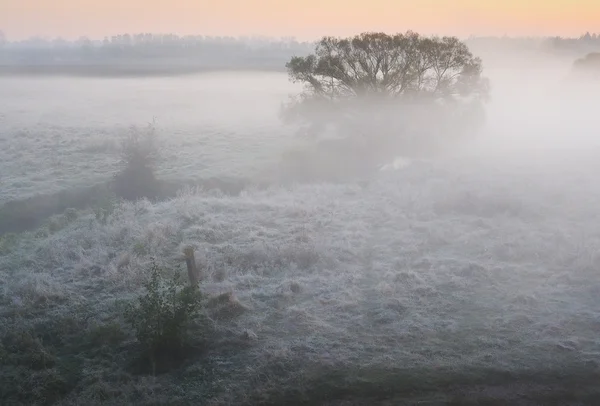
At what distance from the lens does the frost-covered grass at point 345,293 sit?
38.5 feet

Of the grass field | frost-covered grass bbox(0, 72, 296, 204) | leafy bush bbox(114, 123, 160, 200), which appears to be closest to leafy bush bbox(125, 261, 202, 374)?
the grass field

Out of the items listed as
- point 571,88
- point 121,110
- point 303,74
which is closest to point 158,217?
point 303,74

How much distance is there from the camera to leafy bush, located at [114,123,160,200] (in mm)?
30750

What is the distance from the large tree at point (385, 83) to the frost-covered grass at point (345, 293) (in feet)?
44.7

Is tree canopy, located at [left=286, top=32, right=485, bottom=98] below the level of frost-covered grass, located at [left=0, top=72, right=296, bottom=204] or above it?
above

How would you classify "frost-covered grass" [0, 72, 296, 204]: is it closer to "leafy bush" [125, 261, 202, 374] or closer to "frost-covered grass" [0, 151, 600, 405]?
"frost-covered grass" [0, 151, 600, 405]

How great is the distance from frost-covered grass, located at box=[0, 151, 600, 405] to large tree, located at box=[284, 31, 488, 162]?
44.7ft

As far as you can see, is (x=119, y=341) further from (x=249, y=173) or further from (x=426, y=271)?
(x=249, y=173)

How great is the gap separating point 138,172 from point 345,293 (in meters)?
19.8

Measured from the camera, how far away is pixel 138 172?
31.6 metres

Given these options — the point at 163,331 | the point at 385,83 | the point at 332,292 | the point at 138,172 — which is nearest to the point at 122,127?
the point at 138,172

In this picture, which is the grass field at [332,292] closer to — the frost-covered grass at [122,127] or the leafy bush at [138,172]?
the frost-covered grass at [122,127]

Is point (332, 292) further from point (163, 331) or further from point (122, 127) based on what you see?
point (122, 127)

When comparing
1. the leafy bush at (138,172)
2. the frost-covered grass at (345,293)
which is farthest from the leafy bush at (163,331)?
the leafy bush at (138,172)
